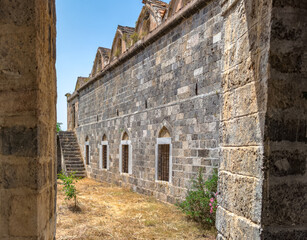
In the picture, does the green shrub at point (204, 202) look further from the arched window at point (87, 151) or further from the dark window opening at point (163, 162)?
the arched window at point (87, 151)

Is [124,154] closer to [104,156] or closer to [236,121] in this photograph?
[104,156]

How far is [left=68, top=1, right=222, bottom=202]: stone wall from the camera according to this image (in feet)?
18.2

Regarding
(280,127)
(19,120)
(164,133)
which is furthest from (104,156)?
(280,127)

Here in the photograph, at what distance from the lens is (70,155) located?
1480 centimetres

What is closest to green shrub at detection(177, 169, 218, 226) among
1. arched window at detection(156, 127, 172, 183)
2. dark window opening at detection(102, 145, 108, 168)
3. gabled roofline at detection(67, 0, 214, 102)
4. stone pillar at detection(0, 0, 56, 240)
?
arched window at detection(156, 127, 172, 183)

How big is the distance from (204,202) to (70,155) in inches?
446

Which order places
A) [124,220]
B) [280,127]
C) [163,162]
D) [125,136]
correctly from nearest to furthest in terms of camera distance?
[280,127], [124,220], [163,162], [125,136]

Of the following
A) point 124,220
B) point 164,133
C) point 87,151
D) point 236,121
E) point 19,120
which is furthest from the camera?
point 87,151

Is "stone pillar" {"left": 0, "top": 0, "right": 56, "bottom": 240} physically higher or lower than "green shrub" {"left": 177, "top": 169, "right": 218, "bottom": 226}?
higher

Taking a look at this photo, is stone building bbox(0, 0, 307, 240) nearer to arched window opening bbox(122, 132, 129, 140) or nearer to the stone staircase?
arched window opening bbox(122, 132, 129, 140)

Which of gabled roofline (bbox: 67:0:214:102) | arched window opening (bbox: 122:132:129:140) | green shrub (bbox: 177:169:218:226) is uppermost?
gabled roofline (bbox: 67:0:214:102)

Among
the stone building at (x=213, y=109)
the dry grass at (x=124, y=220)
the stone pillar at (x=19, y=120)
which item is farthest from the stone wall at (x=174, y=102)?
the stone pillar at (x=19, y=120)

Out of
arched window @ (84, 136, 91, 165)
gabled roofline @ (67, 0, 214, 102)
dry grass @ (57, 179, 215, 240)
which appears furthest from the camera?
arched window @ (84, 136, 91, 165)

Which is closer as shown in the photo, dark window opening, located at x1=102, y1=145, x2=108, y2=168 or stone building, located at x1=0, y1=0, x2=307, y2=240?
stone building, located at x1=0, y1=0, x2=307, y2=240
